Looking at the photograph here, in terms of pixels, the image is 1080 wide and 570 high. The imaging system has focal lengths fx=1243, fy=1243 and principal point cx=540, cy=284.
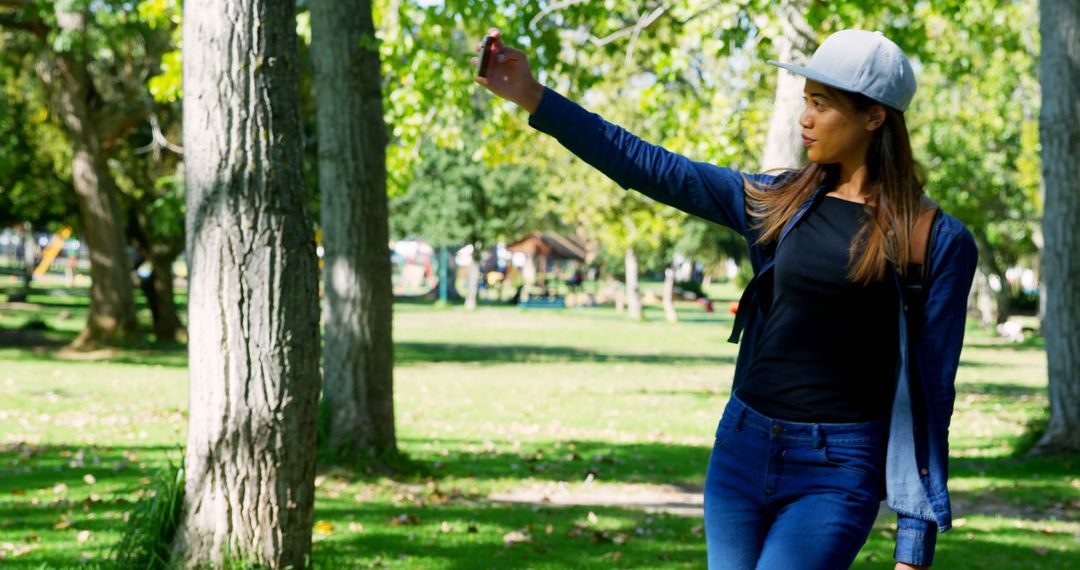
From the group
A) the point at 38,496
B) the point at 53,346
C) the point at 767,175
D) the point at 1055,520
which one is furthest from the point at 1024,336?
the point at 767,175

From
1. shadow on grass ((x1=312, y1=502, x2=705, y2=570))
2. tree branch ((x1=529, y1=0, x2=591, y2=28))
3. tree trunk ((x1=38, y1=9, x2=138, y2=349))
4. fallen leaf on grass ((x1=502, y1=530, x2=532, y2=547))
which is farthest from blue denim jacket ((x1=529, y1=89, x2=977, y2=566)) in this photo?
tree trunk ((x1=38, y1=9, x2=138, y2=349))

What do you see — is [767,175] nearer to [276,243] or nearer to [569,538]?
[276,243]

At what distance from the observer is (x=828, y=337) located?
288 centimetres

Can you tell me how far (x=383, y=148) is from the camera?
9.70 metres

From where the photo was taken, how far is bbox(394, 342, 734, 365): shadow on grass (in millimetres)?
26797

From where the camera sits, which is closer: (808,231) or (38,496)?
(808,231)

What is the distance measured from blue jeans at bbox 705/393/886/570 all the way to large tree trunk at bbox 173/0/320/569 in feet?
9.19

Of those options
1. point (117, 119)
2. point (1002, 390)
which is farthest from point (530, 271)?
point (1002, 390)

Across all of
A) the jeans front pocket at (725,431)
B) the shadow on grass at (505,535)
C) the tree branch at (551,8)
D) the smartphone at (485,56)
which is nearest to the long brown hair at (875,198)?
the jeans front pocket at (725,431)

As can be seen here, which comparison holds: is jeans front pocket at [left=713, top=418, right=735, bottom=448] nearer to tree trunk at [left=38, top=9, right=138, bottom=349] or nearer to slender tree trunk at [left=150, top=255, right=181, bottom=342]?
tree trunk at [left=38, top=9, right=138, bottom=349]

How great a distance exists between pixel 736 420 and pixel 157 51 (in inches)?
961

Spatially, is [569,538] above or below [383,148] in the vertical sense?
below

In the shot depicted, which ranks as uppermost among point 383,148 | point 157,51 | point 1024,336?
point 157,51

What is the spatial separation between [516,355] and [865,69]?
85.2ft
